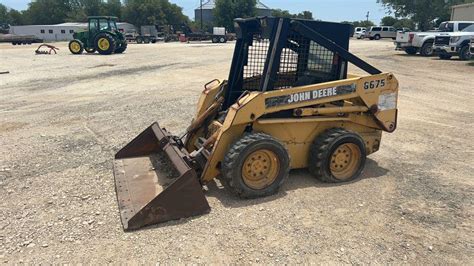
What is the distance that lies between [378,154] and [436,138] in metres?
1.65

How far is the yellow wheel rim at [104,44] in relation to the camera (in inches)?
1000

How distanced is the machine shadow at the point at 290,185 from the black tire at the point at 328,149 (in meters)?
0.12

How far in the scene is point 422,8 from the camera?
4747 centimetres

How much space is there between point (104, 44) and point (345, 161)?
23.6 meters

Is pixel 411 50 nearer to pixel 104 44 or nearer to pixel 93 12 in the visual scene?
pixel 104 44

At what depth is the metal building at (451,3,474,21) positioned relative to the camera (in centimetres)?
3338

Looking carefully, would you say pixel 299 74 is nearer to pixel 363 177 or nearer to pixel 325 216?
pixel 363 177

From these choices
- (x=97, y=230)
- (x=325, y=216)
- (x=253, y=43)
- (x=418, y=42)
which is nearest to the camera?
(x=97, y=230)

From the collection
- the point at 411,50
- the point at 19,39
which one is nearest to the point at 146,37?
the point at 19,39

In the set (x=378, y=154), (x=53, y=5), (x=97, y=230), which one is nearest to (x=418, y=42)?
(x=378, y=154)

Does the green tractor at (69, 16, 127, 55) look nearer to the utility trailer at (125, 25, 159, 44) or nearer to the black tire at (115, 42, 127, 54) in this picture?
the black tire at (115, 42, 127, 54)

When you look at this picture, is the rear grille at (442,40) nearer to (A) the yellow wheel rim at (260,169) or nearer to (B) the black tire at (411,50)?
(B) the black tire at (411,50)

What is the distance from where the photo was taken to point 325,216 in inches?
161

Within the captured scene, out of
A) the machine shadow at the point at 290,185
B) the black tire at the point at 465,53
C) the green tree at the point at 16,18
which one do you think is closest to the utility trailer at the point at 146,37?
the black tire at the point at 465,53
